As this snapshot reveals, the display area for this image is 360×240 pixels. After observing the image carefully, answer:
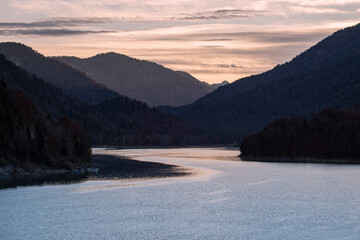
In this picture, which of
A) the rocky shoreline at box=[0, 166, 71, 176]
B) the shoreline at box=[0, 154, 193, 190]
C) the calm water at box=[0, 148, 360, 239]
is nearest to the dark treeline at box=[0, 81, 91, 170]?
the rocky shoreline at box=[0, 166, 71, 176]

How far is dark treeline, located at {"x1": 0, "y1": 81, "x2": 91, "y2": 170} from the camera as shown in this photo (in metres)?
148

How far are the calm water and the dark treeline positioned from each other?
2590 centimetres

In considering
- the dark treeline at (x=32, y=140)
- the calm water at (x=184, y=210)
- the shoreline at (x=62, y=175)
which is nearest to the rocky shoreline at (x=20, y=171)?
the shoreline at (x=62, y=175)

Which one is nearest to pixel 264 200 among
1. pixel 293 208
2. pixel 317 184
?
pixel 293 208

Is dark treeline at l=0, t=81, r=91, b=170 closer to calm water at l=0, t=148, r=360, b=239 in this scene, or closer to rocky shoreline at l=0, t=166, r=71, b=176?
rocky shoreline at l=0, t=166, r=71, b=176

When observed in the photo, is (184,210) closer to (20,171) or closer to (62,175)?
(62,175)

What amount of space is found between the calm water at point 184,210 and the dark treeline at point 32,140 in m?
25.9

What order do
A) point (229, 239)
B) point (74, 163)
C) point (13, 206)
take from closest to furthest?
point (229, 239), point (13, 206), point (74, 163)

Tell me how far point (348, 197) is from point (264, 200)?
14.9 meters

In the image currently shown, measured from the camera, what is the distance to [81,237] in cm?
7262

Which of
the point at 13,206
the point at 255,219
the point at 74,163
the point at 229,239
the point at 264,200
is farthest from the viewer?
the point at 74,163

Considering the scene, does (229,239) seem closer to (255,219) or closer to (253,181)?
(255,219)

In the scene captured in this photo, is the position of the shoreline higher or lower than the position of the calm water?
higher

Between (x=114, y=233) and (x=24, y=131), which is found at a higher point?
(x=24, y=131)
